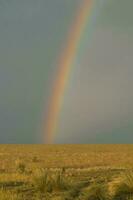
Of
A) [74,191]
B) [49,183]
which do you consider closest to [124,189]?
[74,191]

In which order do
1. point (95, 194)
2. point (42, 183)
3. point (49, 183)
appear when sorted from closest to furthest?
point (95, 194) → point (42, 183) → point (49, 183)

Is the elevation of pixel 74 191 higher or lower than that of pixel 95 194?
higher

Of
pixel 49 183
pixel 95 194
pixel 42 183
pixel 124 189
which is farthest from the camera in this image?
pixel 49 183

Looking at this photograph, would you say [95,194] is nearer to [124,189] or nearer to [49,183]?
[124,189]

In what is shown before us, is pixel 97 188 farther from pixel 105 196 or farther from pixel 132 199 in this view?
pixel 132 199

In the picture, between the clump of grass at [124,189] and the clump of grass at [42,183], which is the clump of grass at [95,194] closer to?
the clump of grass at [124,189]

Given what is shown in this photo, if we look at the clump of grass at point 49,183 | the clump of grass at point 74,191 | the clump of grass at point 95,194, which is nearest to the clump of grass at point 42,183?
the clump of grass at point 49,183

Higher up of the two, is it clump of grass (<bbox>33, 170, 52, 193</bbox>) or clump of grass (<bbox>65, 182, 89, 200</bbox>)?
clump of grass (<bbox>33, 170, 52, 193</bbox>)

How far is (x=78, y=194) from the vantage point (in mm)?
18000

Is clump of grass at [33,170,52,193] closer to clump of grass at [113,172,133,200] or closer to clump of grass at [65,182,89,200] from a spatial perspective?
clump of grass at [65,182,89,200]

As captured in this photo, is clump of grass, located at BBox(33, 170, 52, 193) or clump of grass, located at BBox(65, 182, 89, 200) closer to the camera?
clump of grass, located at BBox(65, 182, 89, 200)

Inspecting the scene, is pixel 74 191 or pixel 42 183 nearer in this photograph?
pixel 74 191

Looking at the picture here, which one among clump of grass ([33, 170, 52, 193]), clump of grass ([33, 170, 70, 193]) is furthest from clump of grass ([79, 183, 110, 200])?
clump of grass ([33, 170, 52, 193])

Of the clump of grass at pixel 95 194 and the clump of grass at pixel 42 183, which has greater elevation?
the clump of grass at pixel 42 183
